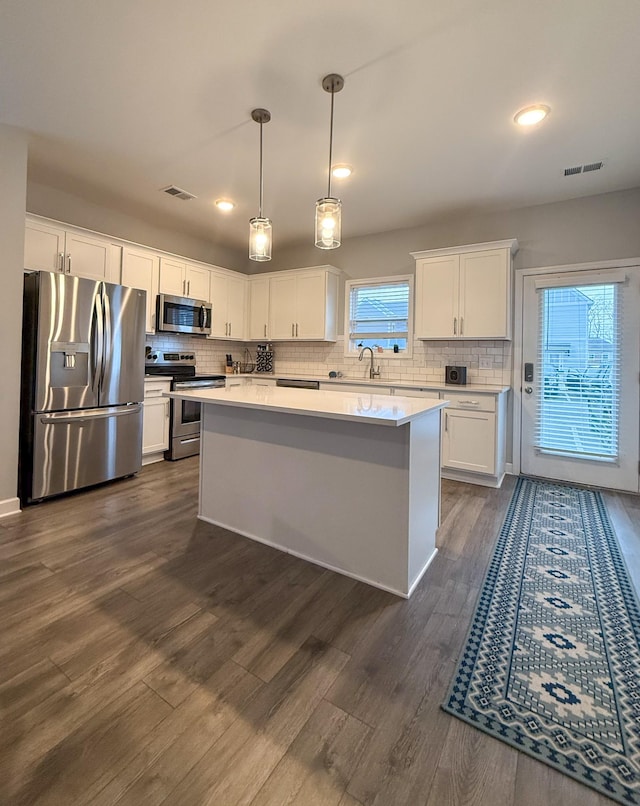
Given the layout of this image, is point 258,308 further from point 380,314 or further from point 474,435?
point 474,435

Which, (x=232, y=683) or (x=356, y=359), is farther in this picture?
(x=356, y=359)

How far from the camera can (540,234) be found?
3848mm

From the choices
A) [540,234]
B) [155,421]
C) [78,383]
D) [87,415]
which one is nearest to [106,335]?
[78,383]

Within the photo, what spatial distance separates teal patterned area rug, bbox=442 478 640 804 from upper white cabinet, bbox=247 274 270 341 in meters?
4.10

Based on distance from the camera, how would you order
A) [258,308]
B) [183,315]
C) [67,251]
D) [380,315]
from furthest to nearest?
[258,308] → [380,315] → [183,315] → [67,251]

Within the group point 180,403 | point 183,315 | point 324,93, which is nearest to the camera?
point 324,93

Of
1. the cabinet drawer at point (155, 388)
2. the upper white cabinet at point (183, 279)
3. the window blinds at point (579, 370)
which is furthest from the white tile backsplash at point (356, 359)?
the cabinet drawer at point (155, 388)

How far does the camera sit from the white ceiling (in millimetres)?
1855

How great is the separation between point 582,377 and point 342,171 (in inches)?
115

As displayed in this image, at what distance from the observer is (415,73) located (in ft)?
7.16

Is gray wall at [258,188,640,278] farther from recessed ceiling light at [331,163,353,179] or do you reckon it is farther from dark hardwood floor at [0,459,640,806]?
dark hardwood floor at [0,459,640,806]

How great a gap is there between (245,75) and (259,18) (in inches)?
15.6

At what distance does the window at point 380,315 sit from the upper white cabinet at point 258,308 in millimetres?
1192

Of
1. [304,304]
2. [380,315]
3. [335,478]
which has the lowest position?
[335,478]
